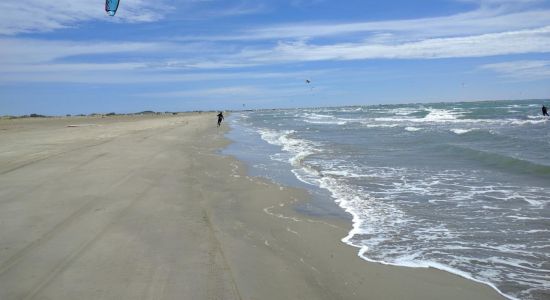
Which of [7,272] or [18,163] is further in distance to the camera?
[18,163]

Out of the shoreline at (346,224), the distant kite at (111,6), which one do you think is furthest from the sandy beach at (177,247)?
the distant kite at (111,6)

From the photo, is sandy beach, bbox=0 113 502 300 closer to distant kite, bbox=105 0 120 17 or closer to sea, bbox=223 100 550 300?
sea, bbox=223 100 550 300

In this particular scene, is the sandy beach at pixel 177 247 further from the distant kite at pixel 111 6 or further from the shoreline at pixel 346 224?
the distant kite at pixel 111 6

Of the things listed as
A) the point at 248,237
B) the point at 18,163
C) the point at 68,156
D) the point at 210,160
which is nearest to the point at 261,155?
the point at 210,160

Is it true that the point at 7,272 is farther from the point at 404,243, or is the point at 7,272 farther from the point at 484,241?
the point at 484,241

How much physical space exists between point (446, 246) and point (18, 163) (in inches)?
440

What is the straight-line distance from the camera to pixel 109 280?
4738 millimetres

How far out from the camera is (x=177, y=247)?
595cm

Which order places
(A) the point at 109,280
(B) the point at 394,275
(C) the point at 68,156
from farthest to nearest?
(C) the point at 68,156 < (B) the point at 394,275 < (A) the point at 109,280

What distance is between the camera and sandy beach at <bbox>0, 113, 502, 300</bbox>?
473 centimetres

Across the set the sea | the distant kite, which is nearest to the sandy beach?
the sea

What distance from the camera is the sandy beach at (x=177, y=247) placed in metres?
4.73

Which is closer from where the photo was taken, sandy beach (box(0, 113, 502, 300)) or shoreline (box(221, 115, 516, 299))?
sandy beach (box(0, 113, 502, 300))

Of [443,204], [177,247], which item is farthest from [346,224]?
[177,247]
